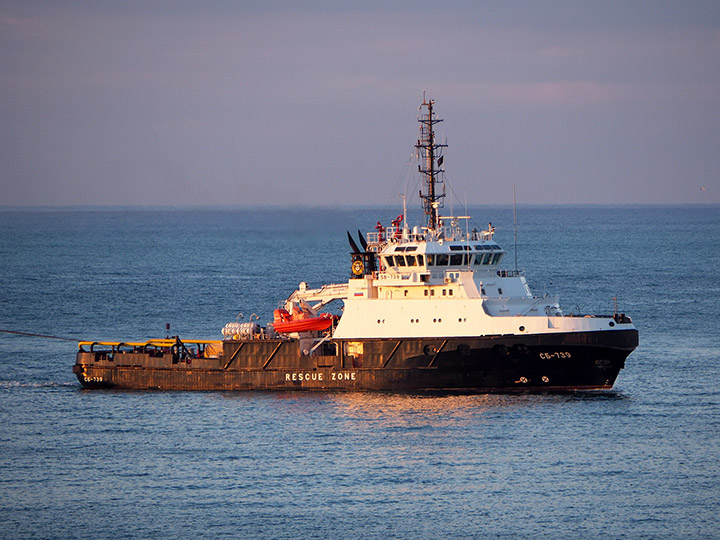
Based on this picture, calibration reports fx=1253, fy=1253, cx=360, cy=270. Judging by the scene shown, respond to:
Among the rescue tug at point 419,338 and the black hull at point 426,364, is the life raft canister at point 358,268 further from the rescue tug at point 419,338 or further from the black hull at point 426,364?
the black hull at point 426,364

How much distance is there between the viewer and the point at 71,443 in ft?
156

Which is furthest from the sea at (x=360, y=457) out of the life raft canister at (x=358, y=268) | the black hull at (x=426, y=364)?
the life raft canister at (x=358, y=268)

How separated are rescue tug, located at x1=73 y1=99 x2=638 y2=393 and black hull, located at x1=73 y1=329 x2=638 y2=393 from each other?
0.04 metres

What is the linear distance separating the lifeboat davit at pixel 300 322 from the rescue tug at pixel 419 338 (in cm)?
4

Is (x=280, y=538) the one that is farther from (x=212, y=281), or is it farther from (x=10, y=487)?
(x=212, y=281)

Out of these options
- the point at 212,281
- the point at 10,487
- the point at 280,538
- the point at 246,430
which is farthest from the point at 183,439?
the point at 212,281

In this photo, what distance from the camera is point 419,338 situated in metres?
53.1

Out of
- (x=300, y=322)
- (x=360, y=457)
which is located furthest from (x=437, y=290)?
(x=360, y=457)

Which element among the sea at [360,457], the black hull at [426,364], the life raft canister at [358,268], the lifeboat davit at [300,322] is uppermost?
the life raft canister at [358,268]

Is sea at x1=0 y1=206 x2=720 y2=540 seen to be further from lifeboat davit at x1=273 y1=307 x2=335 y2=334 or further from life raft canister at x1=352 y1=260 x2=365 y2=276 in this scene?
life raft canister at x1=352 y1=260 x2=365 y2=276

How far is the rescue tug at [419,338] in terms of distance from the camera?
52125 mm

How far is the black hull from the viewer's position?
170ft

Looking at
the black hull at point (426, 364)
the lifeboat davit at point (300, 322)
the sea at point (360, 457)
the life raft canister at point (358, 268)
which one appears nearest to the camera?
the sea at point (360, 457)

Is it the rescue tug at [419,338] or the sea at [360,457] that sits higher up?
the rescue tug at [419,338]
